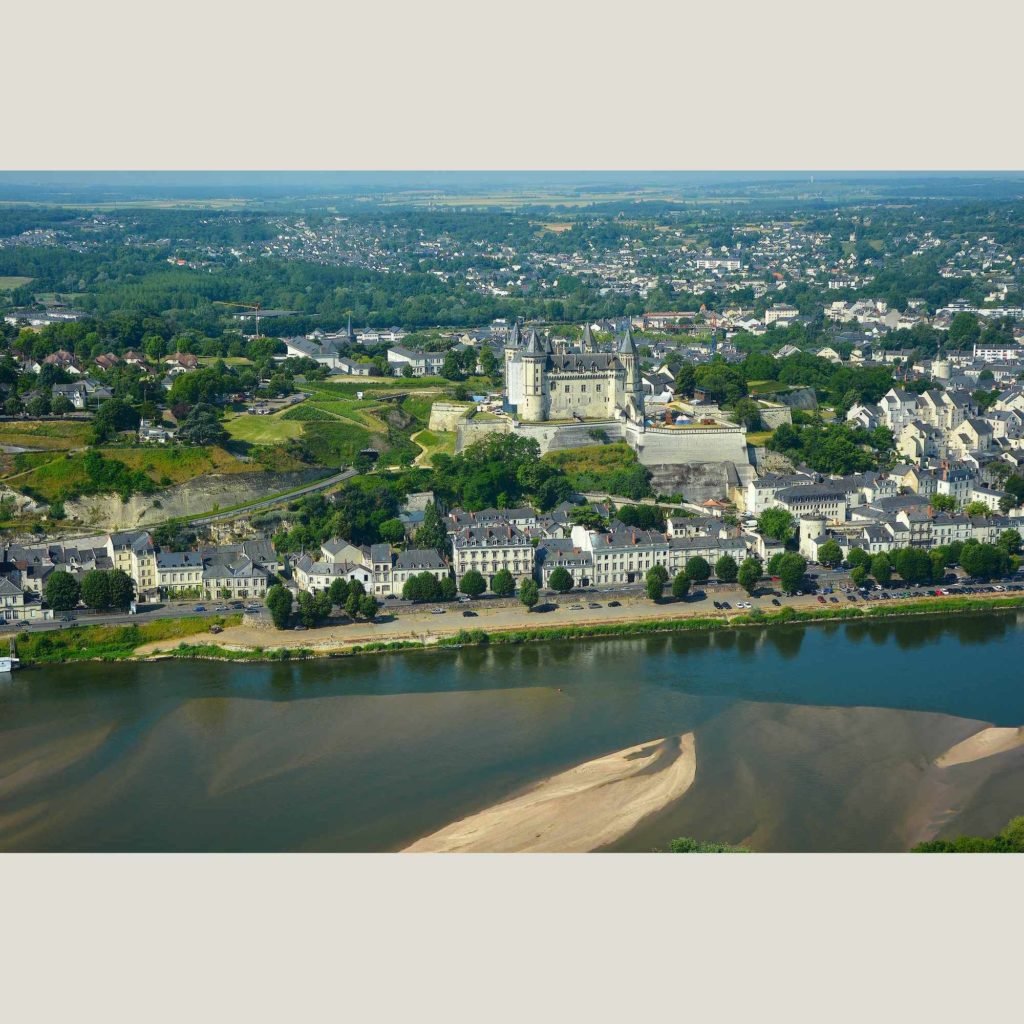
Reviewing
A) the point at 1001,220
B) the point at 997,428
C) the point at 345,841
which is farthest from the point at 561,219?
the point at 345,841

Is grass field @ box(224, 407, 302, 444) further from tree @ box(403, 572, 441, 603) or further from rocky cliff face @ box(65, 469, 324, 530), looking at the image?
tree @ box(403, 572, 441, 603)

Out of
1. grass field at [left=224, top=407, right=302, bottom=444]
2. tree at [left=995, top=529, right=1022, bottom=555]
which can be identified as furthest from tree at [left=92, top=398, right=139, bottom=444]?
tree at [left=995, top=529, right=1022, bottom=555]

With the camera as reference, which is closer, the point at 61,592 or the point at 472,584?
the point at 61,592

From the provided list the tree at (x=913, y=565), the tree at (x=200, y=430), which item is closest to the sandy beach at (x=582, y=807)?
the tree at (x=913, y=565)

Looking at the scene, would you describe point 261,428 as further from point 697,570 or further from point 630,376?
point 697,570

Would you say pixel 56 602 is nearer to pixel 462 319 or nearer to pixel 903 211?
pixel 462 319

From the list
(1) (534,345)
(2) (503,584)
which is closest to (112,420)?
(1) (534,345)
